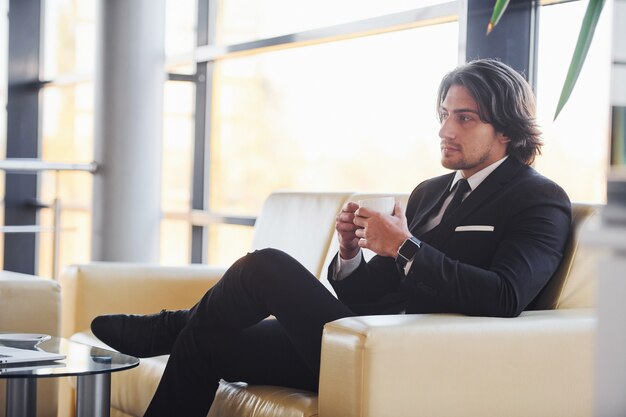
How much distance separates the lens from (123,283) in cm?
283

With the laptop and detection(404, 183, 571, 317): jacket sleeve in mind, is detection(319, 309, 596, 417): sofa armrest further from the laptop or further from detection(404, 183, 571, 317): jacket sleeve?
the laptop

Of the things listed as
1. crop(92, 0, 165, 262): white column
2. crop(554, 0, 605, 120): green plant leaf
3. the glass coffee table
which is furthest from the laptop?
crop(92, 0, 165, 262): white column

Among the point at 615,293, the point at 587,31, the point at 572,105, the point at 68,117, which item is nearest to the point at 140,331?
the point at 572,105

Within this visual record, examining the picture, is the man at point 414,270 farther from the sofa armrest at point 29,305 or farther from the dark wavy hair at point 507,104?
the sofa armrest at point 29,305

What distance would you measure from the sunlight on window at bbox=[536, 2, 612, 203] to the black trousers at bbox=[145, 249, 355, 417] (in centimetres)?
119

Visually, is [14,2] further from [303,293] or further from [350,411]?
[350,411]

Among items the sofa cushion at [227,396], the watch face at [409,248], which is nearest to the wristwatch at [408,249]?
the watch face at [409,248]

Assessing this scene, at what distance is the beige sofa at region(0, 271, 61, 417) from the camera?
8.88 feet

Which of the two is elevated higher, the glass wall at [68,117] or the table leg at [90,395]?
the glass wall at [68,117]

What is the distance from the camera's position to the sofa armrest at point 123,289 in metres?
2.78

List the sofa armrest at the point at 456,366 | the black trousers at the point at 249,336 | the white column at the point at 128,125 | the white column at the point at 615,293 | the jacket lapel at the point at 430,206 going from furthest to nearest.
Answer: the white column at the point at 128,125 < the jacket lapel at the point at 430,206 < the black trousers at the point at 249,336 < the sofa armrest at the point at 456,366 < the white column at the point at 615,293

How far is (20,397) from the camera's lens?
6.51 feet

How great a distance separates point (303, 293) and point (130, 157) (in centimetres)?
257

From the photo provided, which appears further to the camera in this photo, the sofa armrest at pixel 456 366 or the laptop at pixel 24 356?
the laptop at pixel 24 356
